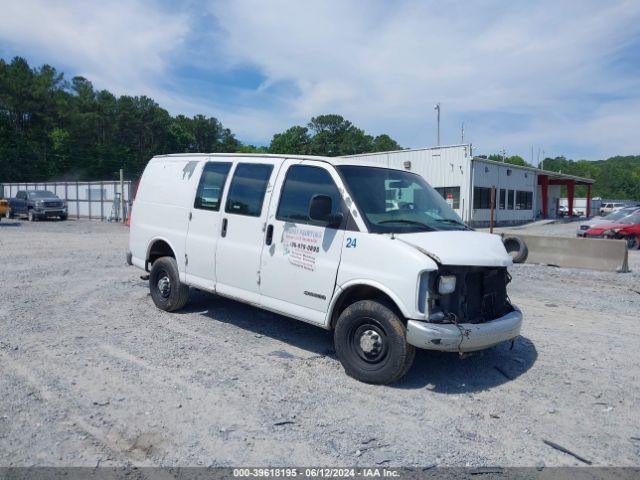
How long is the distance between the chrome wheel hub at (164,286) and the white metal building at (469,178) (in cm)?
2024

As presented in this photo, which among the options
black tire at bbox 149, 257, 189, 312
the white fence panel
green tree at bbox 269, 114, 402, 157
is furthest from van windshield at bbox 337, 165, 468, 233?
green tree at bbox 269, 114, 402, 157

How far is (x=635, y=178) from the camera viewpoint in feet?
398

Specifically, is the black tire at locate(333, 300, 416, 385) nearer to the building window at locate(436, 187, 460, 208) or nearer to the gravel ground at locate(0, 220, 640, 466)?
the gravel ground at locate(0, 220, 640, 466)

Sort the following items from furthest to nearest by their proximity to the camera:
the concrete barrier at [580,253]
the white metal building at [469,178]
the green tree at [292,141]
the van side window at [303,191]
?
1. the green tree at [292,141]
2. the white metal building at [469,178]
3. the concrete barrier at [580,253]
4. the van side window at [303,191]

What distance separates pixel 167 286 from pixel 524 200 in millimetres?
38819

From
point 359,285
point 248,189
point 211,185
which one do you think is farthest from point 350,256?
point 211,185

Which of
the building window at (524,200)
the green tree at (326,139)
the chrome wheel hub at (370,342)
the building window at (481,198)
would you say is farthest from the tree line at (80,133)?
the chrome wheel hub at (370,342)

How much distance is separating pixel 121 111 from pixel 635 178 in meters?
115

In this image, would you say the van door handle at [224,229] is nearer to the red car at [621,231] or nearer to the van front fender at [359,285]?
the van front fender at [359,285]

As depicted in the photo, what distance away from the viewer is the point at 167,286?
7.28 metres

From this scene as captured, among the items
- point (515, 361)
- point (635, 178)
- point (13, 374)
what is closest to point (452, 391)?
point (515, 361)

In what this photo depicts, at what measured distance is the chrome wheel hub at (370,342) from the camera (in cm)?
473

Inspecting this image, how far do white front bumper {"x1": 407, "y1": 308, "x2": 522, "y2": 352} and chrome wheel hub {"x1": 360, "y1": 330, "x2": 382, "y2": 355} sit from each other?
37 centimetres

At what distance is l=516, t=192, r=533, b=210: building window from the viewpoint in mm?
39684
